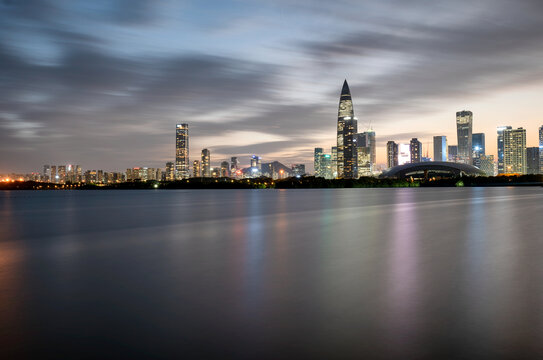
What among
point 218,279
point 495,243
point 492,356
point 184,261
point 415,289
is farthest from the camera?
point 495,243

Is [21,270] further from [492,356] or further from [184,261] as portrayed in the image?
[492,356]

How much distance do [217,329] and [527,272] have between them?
406 inches

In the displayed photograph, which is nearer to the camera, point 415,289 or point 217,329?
point 217,329

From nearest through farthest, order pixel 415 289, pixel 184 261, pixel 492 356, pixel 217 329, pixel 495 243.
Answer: pixel 492 356, pixel 217 329, pixel 415 289, pixel 184 261, pixel 495 243

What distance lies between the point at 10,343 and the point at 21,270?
815 centimetres

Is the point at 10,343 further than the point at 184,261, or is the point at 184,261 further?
the point at 184,261

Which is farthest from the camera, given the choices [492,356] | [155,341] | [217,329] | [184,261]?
[184,261]

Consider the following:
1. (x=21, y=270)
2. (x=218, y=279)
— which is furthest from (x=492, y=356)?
(x=21, y=270)

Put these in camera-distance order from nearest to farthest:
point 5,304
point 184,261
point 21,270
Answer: point 5,304, point 21,270, point 184,261

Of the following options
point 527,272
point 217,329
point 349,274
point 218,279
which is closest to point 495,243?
point 527,272

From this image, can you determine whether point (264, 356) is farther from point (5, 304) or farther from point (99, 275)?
point (99, 275)

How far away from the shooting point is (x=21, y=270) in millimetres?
13992

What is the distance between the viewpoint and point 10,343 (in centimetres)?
693

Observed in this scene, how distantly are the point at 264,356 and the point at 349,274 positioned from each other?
22.5 ft
